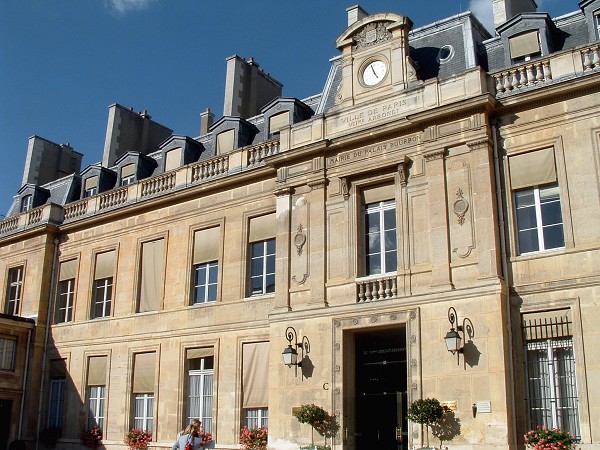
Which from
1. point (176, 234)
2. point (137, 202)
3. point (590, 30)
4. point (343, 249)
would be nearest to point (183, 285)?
point (176, 234)

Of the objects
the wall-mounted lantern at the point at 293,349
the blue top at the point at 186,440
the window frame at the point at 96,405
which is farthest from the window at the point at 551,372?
the window frame at the point at 96,405

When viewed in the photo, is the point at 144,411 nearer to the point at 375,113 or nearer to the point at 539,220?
the point at 375,113

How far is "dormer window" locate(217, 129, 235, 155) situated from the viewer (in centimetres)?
1803

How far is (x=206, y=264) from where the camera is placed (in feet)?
55.8

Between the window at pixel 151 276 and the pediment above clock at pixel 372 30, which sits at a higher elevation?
the pediment above clock at pixel 372 30

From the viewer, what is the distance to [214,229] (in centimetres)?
1700

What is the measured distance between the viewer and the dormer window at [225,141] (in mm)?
18031

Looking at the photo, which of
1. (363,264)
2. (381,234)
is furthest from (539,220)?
(363,264)

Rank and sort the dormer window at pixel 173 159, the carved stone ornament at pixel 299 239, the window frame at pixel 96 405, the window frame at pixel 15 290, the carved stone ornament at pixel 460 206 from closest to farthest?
the carved stone ornament at pixel 460 206, the carved stone ornament at pixel 299 239, the window frame at pixel 96 405, the dormer window at pixel 173 159, the window frame at pixel 15 290

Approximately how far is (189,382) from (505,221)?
785 centimetres

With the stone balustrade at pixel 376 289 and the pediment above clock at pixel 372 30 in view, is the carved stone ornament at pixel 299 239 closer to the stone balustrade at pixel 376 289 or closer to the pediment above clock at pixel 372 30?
the stone balustrade at pixel 376 289

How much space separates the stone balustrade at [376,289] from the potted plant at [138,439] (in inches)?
246

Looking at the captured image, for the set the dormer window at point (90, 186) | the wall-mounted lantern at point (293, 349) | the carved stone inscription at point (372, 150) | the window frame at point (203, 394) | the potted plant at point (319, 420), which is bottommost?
the potted plant at point (319, 420)

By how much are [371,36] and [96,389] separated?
10624mm
